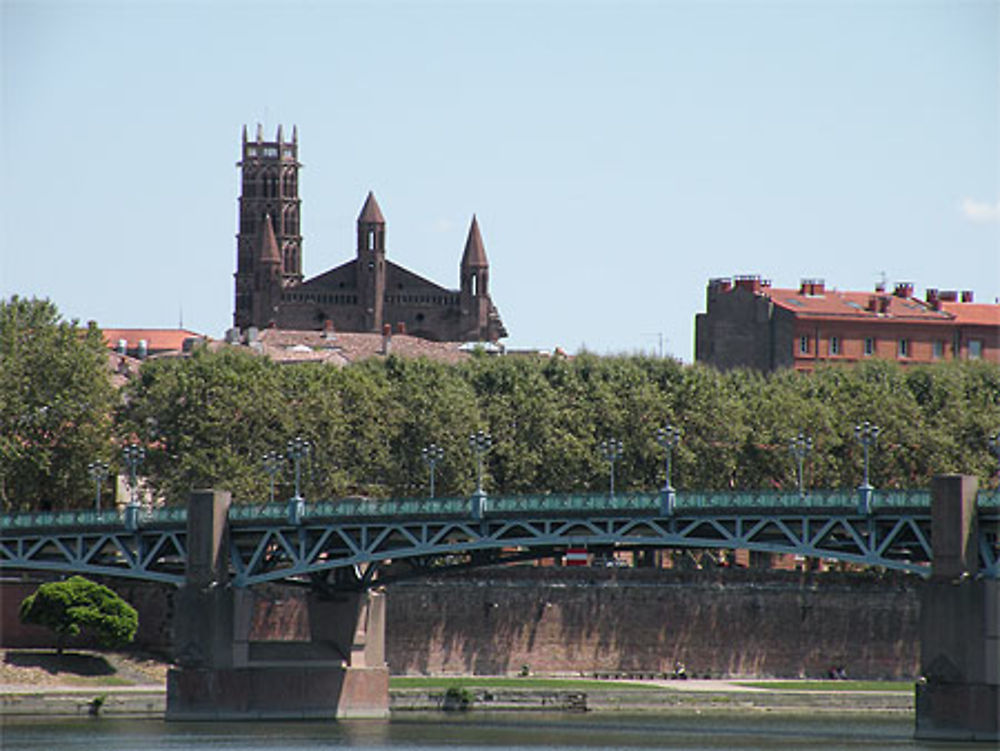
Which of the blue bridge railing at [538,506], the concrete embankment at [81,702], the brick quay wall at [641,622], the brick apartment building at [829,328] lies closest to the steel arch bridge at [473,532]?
the blue bridge railing at [538,506]

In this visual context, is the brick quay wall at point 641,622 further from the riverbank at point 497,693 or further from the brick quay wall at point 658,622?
the riverbank at point 497,693

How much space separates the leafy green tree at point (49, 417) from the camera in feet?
449

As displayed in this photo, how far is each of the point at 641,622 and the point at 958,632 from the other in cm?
3509

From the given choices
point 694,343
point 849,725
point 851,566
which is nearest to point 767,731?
point 849,725

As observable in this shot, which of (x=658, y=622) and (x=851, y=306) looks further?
(x=851, y=306)

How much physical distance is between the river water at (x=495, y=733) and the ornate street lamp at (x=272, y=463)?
1221 centimetres

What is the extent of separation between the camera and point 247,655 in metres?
114

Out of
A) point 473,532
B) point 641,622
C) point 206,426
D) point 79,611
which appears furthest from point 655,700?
point 206,426

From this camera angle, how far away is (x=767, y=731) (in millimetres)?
110062

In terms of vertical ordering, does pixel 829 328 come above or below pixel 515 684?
above

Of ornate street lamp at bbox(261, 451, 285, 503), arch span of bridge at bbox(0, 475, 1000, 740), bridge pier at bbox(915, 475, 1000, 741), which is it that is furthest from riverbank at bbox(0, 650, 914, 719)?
bridge pier at bbox(915, 475, 1000, 741)

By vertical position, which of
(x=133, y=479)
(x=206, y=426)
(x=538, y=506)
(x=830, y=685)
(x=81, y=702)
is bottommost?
(x=81, y=702)

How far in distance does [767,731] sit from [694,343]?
8651 cm

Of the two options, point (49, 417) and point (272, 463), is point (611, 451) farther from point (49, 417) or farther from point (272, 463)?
point (49, 417)
